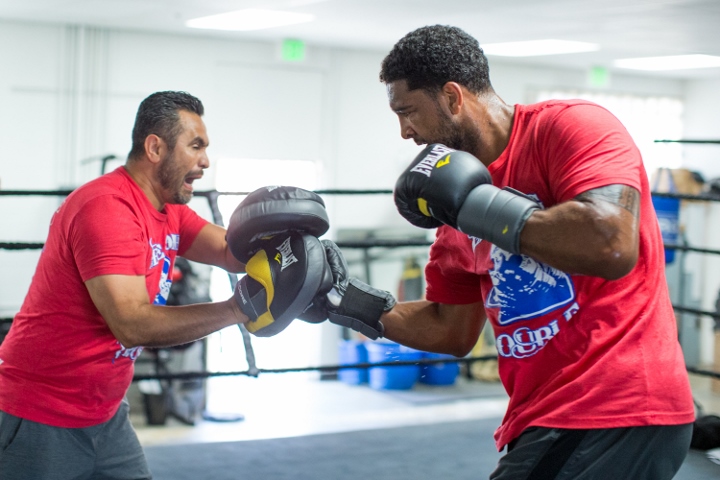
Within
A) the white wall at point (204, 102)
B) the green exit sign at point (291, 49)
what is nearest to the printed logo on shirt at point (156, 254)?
the white wall at point (204, 102)

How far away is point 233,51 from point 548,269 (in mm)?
5645

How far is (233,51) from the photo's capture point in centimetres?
662

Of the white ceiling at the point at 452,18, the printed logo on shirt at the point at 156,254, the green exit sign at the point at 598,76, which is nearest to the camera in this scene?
the printed logo on shirt at the point at 156,254

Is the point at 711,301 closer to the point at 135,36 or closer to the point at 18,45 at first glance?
the point at 135,36

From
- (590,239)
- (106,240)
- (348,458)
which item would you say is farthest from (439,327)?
(348,458)

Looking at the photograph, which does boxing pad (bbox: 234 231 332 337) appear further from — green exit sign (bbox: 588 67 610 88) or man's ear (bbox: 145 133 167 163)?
green exit sign (bbox: 588 67 610 88)

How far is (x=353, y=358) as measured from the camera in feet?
21.4

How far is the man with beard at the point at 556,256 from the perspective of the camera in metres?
1.22

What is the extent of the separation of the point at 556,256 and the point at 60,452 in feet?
3.66

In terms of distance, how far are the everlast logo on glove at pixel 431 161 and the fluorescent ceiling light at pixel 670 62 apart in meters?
6.22

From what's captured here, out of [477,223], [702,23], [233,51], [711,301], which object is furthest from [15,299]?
[711,301]

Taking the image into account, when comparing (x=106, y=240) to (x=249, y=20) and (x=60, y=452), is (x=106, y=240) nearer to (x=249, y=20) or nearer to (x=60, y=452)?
(x=60, y=452)

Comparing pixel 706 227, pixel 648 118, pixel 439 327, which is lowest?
pixel 706 227

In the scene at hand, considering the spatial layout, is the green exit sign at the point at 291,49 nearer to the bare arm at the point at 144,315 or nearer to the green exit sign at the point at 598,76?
the green exit sign at the point at 598,76
